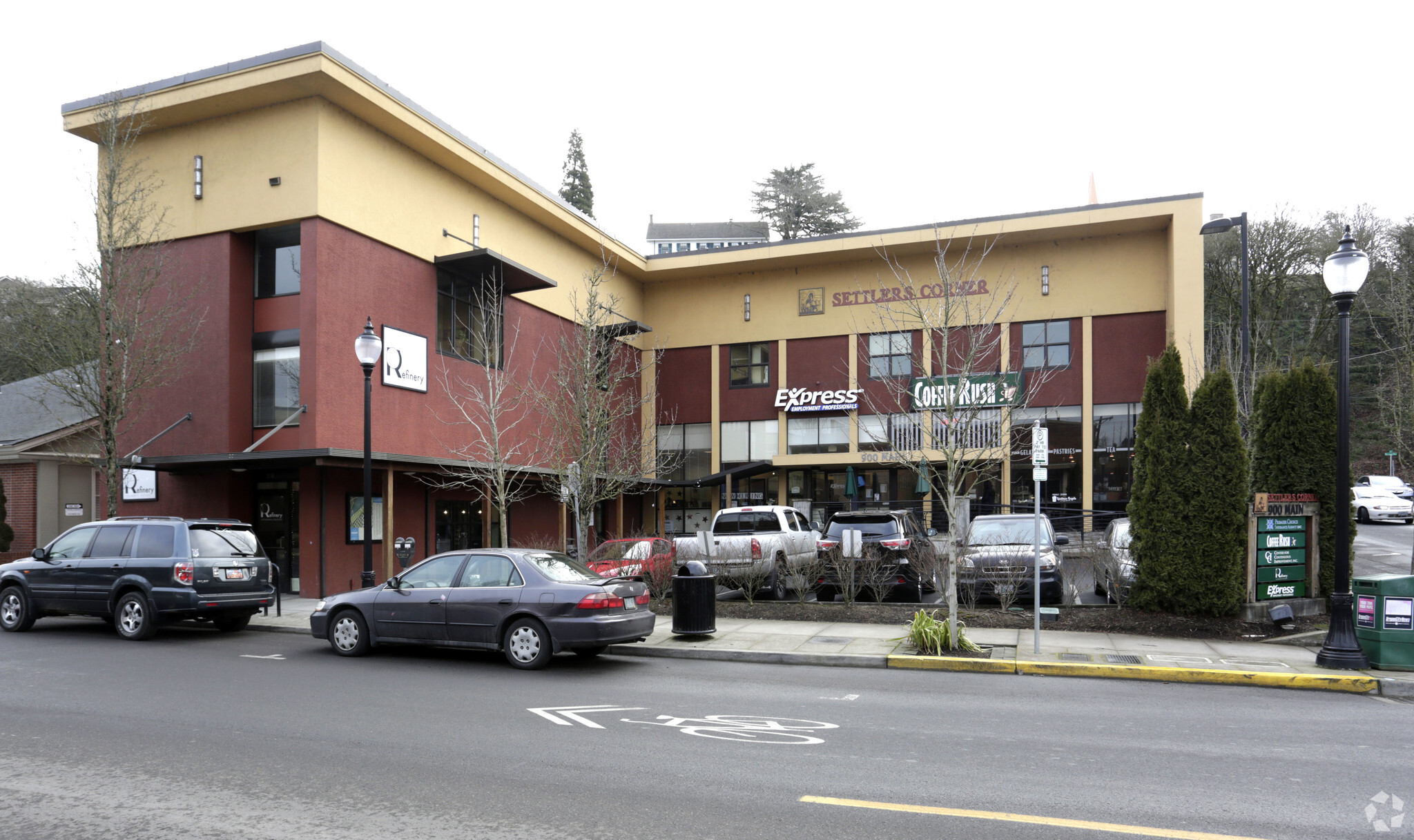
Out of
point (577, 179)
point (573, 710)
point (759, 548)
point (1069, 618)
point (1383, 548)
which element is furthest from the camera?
point (577, 179)

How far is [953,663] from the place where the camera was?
36.4 feet

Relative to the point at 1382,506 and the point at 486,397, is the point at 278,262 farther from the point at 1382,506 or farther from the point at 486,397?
the point at 1382,506

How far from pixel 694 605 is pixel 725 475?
16698 mm

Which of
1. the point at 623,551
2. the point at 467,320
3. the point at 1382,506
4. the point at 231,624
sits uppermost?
the point at 467,320

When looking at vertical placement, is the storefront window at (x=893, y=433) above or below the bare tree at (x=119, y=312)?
below

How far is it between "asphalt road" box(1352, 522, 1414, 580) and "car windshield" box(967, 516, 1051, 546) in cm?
656

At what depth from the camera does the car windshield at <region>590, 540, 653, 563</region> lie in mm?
16931

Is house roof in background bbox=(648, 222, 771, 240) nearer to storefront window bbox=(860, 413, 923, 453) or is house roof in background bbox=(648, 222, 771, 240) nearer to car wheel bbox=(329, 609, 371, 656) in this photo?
storefront window bbox=(860, 413, 923, 453)

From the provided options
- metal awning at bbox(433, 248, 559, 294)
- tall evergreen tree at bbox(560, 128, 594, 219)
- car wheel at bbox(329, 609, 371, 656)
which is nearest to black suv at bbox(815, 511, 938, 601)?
car wheel at bbox(329, 609, 371, 656)

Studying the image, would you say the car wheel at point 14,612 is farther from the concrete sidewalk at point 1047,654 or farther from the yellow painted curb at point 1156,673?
the yellow painted curb at point 1156,673

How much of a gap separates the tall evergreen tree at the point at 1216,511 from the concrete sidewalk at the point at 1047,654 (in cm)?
84

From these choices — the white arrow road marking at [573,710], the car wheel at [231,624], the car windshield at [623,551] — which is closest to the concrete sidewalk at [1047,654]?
the car wheel at [231,624]

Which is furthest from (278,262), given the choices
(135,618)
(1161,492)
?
(1161,492)

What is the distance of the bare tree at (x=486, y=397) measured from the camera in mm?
22344
